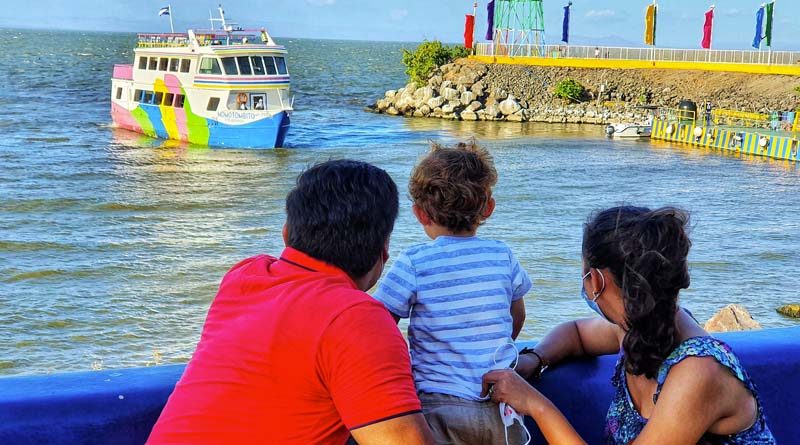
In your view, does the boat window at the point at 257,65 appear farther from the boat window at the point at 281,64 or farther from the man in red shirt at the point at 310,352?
the man in red shirt at the point at 310,352

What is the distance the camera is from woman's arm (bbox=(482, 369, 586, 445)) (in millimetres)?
2123

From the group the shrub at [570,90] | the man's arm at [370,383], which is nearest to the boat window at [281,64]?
the shrub at [570,90]

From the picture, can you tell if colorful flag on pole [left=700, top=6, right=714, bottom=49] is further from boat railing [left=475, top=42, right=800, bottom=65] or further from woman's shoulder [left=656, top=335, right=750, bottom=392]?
woman's shoulder [left=656, top=335, right=750, bottom=392]

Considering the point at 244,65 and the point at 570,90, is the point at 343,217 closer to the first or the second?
the point at 244,65

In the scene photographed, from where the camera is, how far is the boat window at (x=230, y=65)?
26239 millimetres

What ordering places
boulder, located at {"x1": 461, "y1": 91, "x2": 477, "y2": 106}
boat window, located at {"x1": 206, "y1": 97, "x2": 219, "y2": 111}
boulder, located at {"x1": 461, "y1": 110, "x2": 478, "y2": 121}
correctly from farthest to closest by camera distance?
boulder, located at {"x1": 461, "y1": 91, "x2": 477, "y2": 106} → boulder, located at {"x1": 461, "y1": 110, "x2": 478, "y2": 121} → boat window, located at {"x1": 206, "y1": 97, "x2": 219, "y2": 111}

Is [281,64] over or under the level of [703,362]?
over

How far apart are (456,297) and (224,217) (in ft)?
56.4

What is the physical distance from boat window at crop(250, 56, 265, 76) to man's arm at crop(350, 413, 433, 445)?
25.7m

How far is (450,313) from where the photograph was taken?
2.32 m

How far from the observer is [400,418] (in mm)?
1636

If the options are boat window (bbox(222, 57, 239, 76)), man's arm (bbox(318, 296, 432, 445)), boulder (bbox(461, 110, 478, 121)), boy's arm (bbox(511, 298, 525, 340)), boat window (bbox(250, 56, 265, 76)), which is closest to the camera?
man's arm (bbox(318, 296, 432, 445))

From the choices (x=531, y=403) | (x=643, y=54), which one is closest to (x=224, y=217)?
(x=531, y=403)

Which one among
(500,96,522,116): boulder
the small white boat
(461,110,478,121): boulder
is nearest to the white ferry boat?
the small white boat
